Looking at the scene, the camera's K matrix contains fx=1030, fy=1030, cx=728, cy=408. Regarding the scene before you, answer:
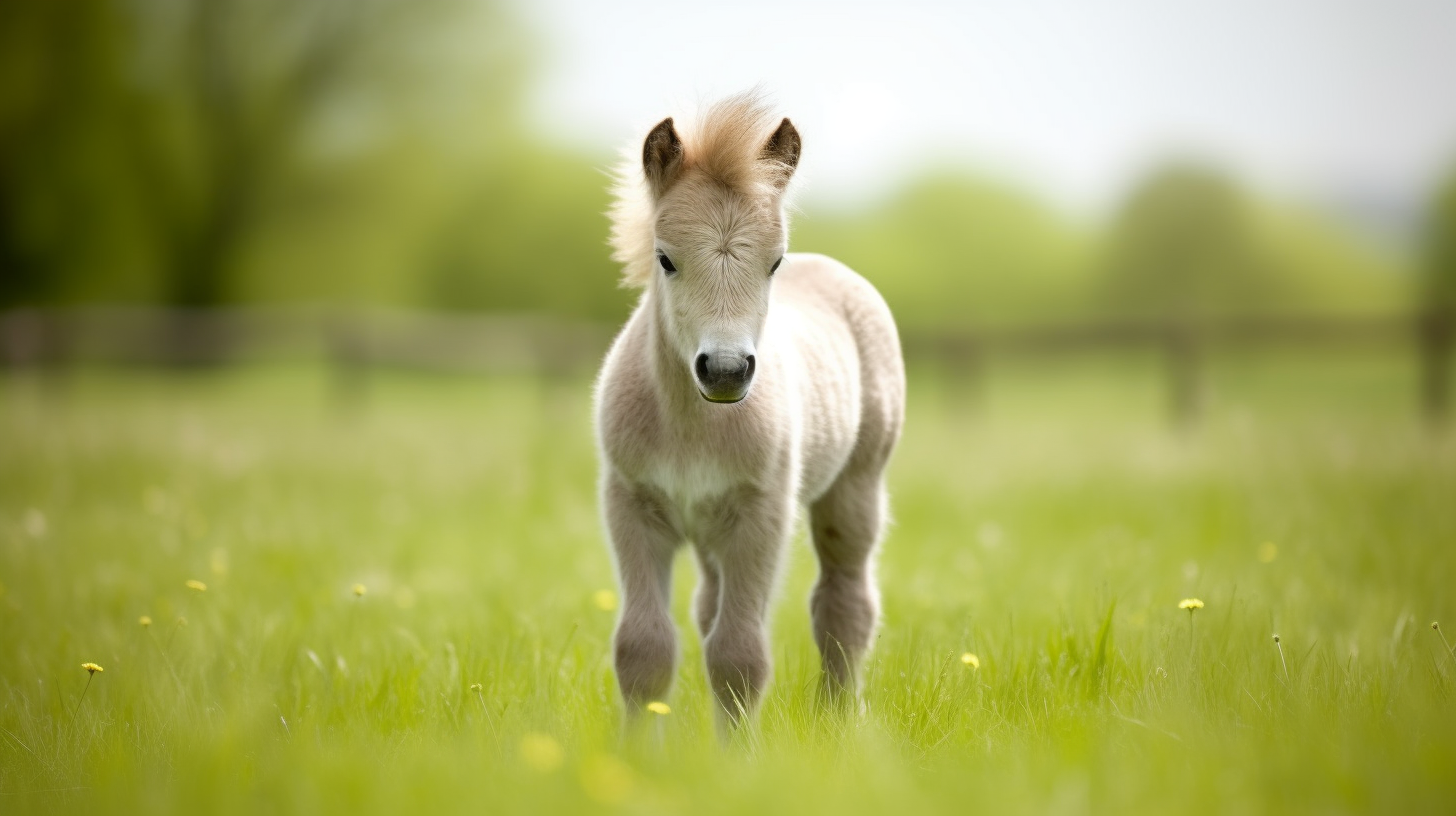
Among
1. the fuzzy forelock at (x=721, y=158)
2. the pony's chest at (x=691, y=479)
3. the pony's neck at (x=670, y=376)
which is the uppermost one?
the fuzzy forelock at (x=721, y=158)

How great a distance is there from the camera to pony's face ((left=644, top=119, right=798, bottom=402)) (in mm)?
2787

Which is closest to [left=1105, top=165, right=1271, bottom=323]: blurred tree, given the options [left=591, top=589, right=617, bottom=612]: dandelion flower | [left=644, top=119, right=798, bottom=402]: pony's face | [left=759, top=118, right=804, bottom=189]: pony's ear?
[left=591, top=589, right=617, bottom=612]: dandelion flower

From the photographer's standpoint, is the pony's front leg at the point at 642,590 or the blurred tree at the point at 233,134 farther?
the blurred tree at the point at 233,134

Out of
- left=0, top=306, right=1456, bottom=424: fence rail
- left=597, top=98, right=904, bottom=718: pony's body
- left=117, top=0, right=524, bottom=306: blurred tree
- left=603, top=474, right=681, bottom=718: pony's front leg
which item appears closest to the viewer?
left=597, top=98, right=904, bottom=718: pony's body

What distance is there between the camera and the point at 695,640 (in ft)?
14.2

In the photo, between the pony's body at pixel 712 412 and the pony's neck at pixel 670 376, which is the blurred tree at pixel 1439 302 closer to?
the pony's body at pixel 712 412

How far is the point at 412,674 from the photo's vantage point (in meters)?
3.36

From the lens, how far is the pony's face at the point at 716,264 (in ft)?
9.14

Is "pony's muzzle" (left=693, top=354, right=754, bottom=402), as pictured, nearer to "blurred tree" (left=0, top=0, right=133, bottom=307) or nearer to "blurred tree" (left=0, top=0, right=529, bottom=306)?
"blurred tree" (left=0, top=0, right=529, bottom=306)

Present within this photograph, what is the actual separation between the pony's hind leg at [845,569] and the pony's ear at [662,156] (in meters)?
1.39

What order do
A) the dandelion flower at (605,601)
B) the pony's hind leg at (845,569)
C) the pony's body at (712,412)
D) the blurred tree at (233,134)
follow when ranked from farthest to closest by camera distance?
the blurred tree at (233,134) < the dandelion flower at (605,601) < the pony's hind leg at (845,569) < the pony's body at (712,412)

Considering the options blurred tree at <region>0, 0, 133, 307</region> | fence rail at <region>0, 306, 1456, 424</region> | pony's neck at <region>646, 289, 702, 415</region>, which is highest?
blurred tree at <region>0, 0, 133, 307</region>

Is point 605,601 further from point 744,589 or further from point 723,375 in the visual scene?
point 723,375

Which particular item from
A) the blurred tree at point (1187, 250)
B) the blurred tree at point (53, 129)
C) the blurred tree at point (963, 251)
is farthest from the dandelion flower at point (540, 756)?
the blurred tree at point (1187, 250)
